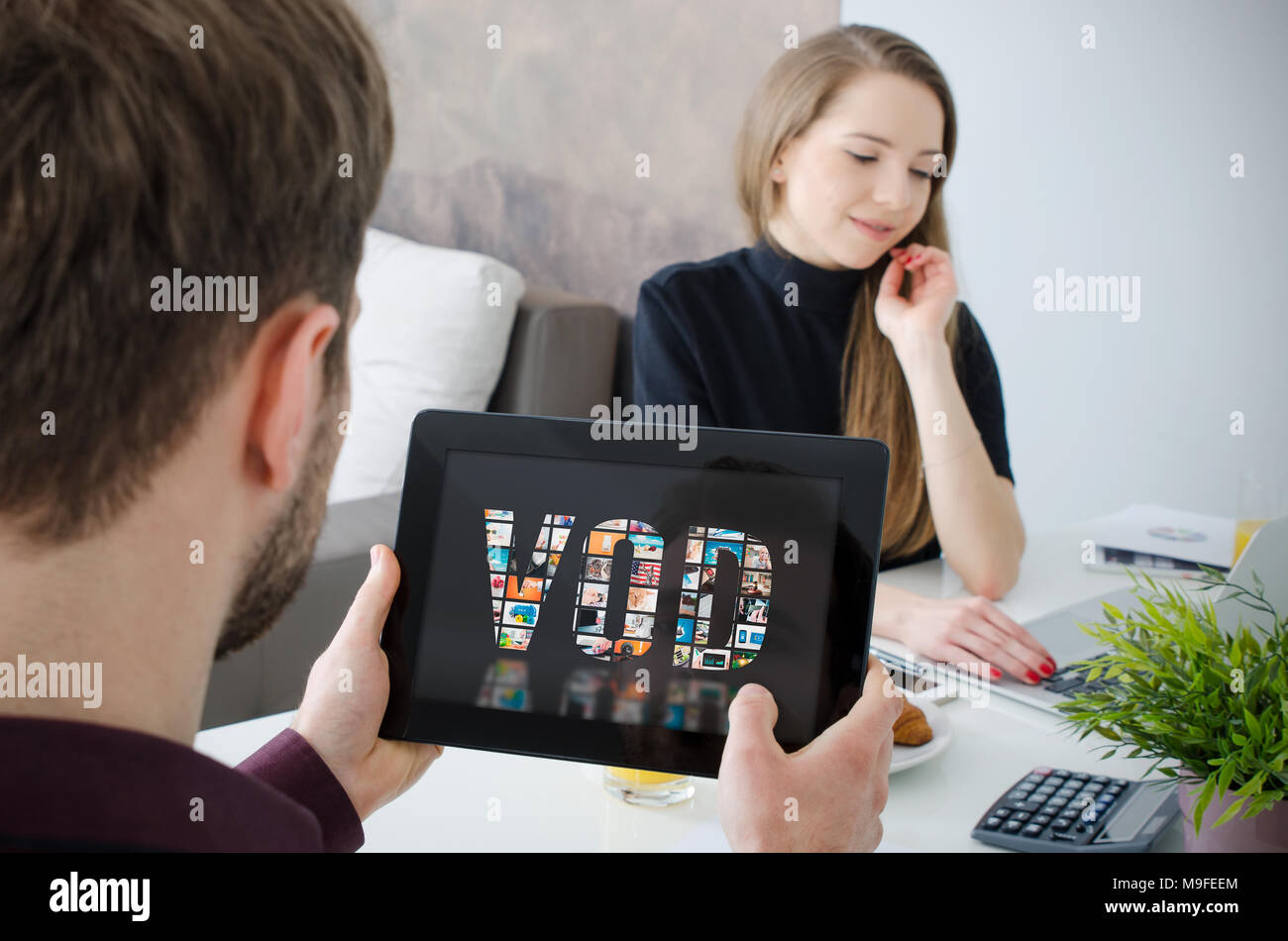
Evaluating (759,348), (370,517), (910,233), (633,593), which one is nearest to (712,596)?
(633,593)

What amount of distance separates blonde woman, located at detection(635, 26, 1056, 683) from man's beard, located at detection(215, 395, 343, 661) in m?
1.04

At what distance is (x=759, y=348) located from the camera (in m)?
1.68

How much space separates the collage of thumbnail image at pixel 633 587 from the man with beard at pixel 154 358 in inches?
8.3

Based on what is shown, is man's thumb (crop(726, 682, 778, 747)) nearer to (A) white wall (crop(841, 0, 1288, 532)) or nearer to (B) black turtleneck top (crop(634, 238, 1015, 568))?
(B) black turtleneck top (crop(634, 238, 1015, 568))

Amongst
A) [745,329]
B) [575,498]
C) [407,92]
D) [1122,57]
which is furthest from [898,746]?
[407,92]

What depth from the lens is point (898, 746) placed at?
85 centimetres

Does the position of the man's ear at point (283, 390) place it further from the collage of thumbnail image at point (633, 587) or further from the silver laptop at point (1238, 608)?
A: the silver laptop at point (1238, 608)

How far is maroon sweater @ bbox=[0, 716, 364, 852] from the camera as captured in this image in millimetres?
404

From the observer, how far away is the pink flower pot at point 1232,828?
2.07 feet

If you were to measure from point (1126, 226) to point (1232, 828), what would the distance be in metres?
1.55

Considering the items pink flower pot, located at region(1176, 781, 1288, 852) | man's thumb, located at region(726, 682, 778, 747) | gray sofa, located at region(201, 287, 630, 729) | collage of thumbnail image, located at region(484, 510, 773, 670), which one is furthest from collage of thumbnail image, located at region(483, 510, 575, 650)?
gray sofa, located at region(201, 287, 630, 729)

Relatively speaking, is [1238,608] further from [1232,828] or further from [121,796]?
[121,796]

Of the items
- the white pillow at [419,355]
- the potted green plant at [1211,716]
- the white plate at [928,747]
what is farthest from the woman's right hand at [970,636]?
the white pillow at [419,355]

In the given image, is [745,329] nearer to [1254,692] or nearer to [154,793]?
[1254,692]
